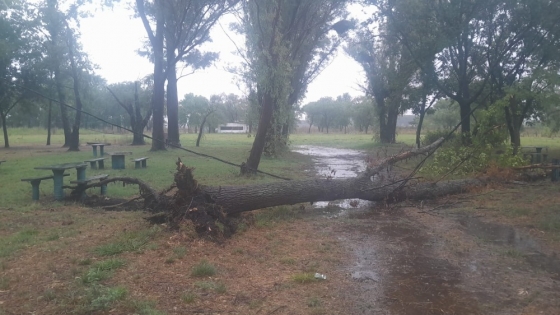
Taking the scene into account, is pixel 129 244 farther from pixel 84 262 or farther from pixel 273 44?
pixel 273 44

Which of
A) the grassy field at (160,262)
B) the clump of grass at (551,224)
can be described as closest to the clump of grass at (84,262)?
the grassy field at (160,262)

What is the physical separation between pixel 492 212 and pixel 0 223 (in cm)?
858

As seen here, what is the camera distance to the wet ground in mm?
4117

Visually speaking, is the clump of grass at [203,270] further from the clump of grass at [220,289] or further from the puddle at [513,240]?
the puddle at [513,240]

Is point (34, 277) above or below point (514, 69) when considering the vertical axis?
below

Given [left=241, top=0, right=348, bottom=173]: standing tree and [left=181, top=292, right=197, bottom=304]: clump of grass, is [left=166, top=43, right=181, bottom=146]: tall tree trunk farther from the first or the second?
[left=181, top=292, right=197, bottom=304]: clump of grass

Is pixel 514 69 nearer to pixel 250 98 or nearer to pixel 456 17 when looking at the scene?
pixel 456 17

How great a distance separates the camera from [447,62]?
21.7 metres

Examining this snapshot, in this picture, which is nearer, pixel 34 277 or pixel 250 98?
pixel 34 277

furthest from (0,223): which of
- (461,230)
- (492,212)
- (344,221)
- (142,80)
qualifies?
(142,80)

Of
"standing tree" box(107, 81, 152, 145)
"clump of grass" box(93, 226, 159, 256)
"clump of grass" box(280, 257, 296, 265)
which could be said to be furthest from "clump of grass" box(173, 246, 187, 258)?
"standing tree" box(107, 81, 152, 145)

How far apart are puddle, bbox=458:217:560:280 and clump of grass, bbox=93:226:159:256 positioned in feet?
16.0

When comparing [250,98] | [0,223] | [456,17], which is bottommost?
[0,223]

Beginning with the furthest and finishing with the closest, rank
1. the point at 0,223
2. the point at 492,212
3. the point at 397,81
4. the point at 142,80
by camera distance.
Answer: the point at 142,80 → the point at 397,81 → the point at 492,212 → the point at 0,223
